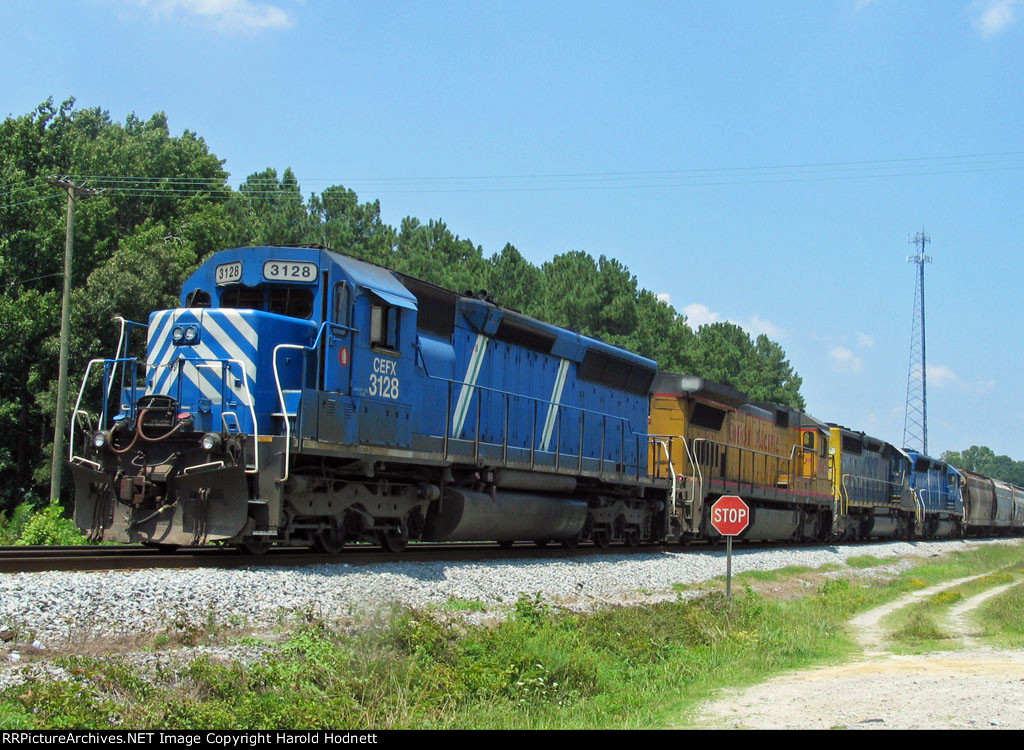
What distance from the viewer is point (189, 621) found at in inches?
335

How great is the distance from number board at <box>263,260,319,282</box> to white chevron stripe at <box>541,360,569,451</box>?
631 centimetres

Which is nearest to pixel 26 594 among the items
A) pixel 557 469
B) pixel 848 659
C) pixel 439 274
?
pixel 848 659

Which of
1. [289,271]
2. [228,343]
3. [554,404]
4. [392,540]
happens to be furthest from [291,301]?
[554,404]

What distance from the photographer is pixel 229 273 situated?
12586 millimetres

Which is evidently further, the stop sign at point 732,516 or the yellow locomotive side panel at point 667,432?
the yellow locomotive side panel at point 667,432

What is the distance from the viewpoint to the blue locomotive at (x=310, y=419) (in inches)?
434

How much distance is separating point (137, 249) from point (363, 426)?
78.3ft

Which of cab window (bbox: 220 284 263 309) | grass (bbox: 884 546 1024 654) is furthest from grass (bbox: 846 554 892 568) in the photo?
cab window (bbox: 220 284 263 309)

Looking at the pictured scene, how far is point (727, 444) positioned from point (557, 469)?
27.9 ft

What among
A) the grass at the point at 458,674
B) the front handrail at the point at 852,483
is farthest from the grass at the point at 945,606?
the front handrail at the point at 852,483

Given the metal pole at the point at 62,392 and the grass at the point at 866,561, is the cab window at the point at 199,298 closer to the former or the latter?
the metal pole at the point at 62,392

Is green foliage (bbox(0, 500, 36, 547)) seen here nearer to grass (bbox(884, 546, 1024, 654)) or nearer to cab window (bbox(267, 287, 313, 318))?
cab window (bbox(267, 287, 313, 318))

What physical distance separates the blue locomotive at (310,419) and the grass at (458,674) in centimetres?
225

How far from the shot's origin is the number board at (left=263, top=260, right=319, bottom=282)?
483 inches
